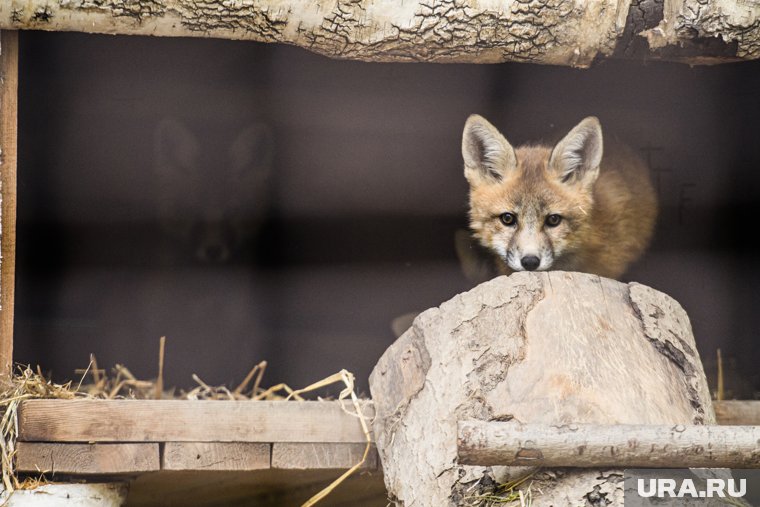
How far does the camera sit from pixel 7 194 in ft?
8.93

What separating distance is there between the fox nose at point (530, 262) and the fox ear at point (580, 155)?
1.25ft

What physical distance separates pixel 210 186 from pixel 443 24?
6.86ft

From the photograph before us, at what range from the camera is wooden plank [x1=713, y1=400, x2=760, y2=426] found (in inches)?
111

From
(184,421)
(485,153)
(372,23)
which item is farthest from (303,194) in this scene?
(184,421)

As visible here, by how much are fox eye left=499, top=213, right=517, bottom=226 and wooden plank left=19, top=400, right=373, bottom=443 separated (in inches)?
33.4

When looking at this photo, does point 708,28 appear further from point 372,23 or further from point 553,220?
point 372,23

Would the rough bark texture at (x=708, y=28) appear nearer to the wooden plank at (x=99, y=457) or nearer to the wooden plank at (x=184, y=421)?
the wooden plank at (x=184, y=421)

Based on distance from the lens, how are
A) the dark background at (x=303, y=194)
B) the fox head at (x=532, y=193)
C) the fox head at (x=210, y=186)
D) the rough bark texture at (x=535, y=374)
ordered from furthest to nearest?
the fox head at (x=210, y=186), the dark background at (x=303, y=194), the fox head at (x=532, y=193), the rough bark texture at (x=535, y=374)

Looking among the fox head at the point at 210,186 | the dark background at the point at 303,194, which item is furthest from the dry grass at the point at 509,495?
the fox head at the point at 210,186

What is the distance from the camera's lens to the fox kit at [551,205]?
3.05 m

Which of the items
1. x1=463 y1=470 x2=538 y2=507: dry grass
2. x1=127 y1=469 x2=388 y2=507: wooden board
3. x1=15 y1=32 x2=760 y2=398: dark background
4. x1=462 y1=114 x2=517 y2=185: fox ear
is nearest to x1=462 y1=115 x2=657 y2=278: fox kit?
x1=462 y1=114 x2=517 y2=185: fox ear

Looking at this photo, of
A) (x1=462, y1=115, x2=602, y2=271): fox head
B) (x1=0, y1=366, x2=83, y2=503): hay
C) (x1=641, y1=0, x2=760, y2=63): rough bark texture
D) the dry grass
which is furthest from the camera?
(x1=462, y1=115, x2=602, y2=271): fox head

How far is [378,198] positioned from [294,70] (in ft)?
2.81

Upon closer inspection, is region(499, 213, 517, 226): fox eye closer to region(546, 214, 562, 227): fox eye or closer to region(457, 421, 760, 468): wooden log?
region(546, 214, 562, 227): fox eye
